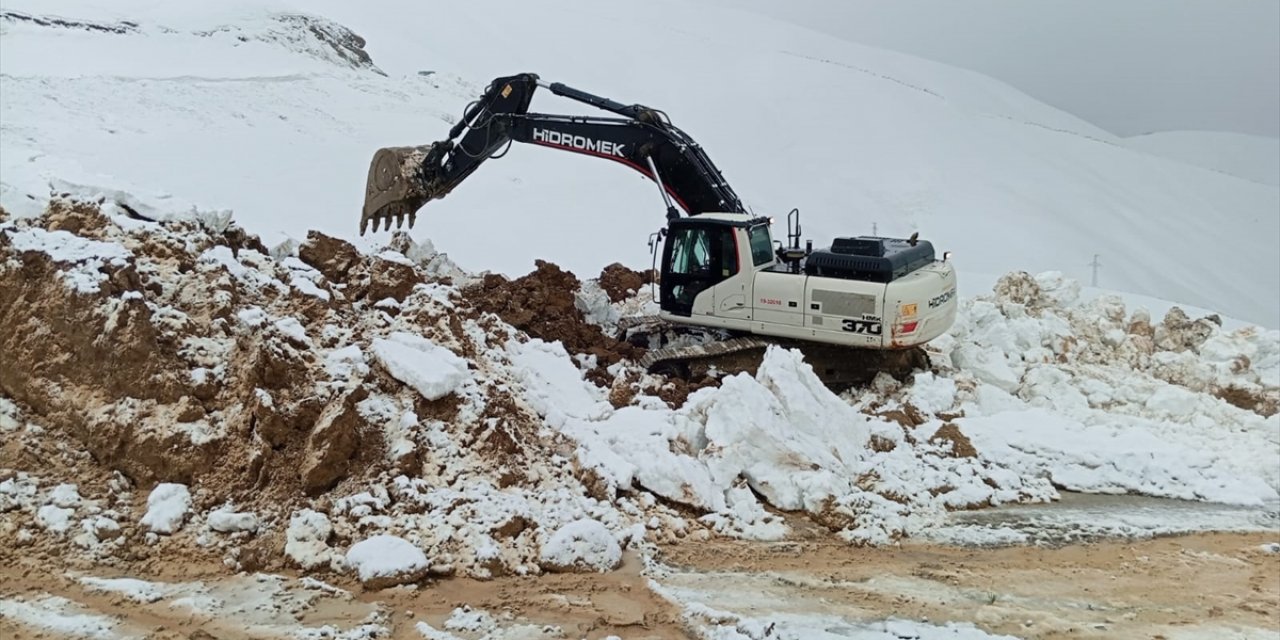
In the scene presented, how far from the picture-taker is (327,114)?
16.4 meters

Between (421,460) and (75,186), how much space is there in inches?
125

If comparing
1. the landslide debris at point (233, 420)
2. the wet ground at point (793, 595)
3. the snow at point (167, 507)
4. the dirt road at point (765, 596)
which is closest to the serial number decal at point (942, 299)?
the wet ground at point (793, 595)

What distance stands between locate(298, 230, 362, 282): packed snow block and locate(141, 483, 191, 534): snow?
2.39 m

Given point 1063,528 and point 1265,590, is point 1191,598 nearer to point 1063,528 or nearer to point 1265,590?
point 1265,590

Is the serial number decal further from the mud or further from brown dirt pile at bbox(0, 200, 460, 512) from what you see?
brown dirt pile at bbox(0, 200, 460, 512)

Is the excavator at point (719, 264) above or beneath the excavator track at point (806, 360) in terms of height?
above

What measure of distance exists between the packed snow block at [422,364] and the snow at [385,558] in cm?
109

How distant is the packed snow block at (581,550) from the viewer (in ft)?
14.5

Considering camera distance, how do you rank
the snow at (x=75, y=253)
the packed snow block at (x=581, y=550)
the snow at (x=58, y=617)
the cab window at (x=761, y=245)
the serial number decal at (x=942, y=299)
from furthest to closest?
the cab window at (x=761, y=245) < the serial number decal at (x=942, y=299) < the snow at (x=75, y=253) < the packed snow block at (x=581, y=550) < the snow at (x=58, y=617)

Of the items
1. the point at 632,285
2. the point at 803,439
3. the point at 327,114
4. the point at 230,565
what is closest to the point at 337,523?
the point at 230,565

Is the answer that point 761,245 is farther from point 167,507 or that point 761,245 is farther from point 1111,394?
point 167,507

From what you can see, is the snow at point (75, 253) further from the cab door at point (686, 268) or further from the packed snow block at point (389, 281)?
the cab door at point (686, 268)

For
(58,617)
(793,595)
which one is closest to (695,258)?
(793,595)

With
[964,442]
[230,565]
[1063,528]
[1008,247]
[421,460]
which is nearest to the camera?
[230,565]
